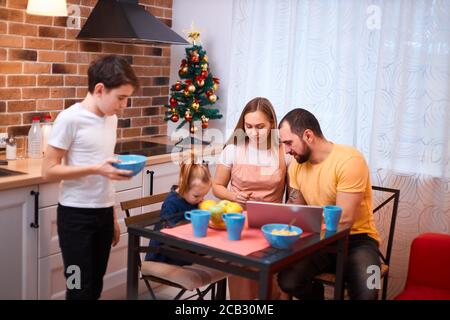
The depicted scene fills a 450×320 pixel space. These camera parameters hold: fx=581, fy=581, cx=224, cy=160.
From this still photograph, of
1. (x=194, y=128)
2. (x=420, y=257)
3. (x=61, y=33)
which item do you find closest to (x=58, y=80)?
(x=61, y=33)

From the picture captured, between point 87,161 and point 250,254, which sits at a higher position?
point 87,161

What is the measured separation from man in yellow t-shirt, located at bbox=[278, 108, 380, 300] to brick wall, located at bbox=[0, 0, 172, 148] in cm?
153

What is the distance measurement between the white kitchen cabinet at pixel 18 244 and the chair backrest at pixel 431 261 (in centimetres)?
183

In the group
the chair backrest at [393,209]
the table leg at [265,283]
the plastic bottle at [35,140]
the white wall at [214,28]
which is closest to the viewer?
the table leg at [265,283]

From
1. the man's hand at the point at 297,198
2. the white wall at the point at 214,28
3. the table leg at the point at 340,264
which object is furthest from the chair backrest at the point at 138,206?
the white wall at the point at 214,28

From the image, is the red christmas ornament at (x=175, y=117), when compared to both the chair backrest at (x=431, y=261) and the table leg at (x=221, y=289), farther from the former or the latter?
the chair backrest at (x=431, y=261)

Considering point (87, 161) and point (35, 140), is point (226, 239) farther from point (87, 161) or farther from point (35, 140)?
point (35, 140)

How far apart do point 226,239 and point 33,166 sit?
4.35ft

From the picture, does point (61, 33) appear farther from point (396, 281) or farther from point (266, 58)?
point (396, 281)

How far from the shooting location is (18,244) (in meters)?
2.67

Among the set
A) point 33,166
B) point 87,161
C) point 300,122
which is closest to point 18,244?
point 33,166

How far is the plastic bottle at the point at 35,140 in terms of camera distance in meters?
3.21

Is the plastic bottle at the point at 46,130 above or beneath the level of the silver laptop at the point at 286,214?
above

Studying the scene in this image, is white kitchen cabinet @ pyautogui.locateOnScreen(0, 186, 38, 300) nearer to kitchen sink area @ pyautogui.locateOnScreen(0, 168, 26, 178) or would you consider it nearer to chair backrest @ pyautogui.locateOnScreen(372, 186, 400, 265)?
kitchen sink area @ pyautogui.locateOnScreen(0, 168, 26, 178)
